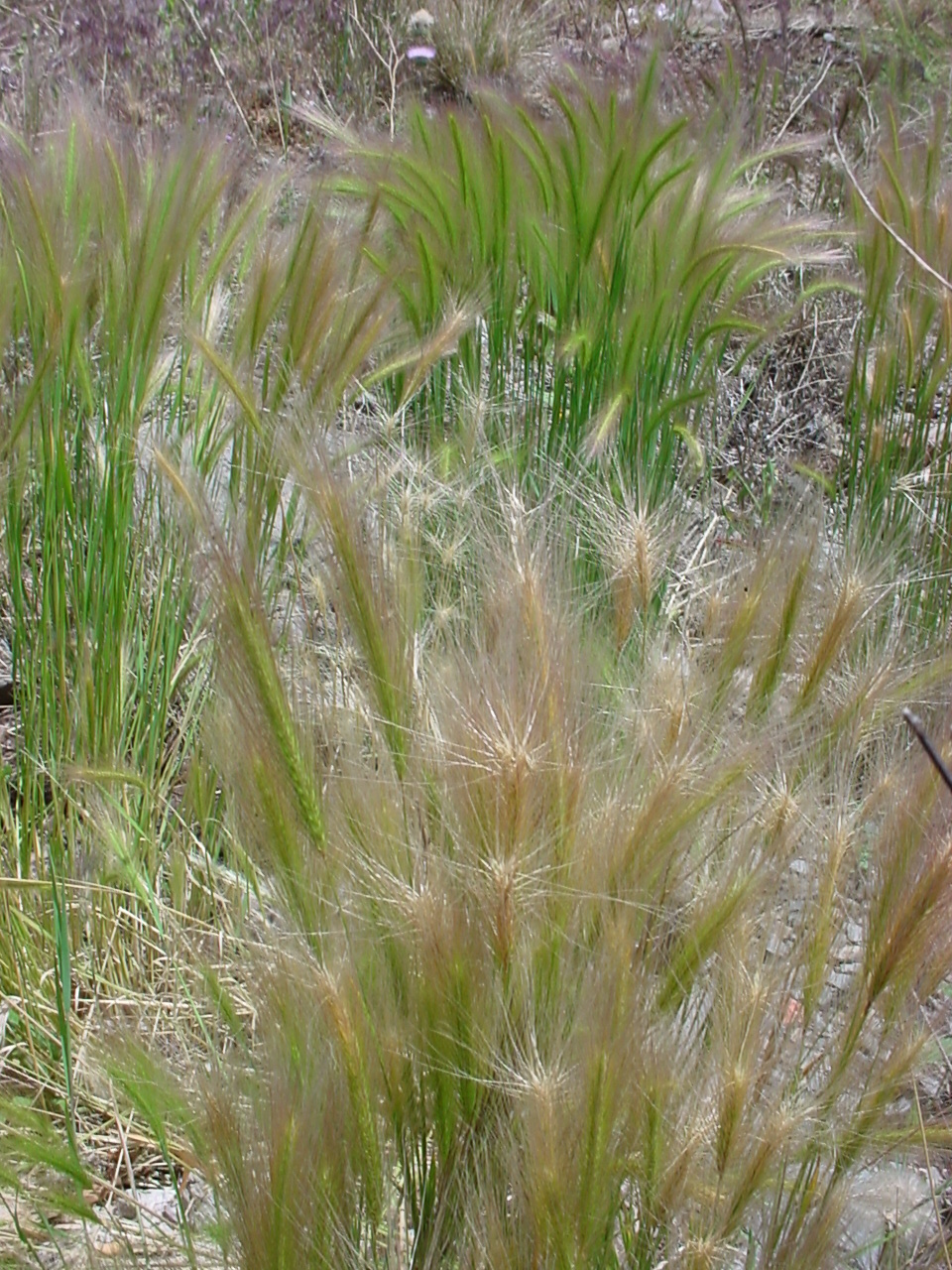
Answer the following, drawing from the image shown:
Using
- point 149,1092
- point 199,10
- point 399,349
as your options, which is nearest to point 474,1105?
point 149,1092

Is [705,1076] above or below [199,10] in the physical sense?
below

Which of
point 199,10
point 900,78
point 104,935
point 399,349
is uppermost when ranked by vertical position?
point 199,10

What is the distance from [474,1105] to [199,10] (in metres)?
4.87

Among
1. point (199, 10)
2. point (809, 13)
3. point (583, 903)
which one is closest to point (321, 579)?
point (583, 903)

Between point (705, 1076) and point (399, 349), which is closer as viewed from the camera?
point (705, 1076)

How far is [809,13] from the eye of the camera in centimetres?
507

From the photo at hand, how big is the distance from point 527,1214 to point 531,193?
146 cm

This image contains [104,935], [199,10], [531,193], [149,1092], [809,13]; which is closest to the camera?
[149,1092]

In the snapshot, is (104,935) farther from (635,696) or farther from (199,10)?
(199,10)

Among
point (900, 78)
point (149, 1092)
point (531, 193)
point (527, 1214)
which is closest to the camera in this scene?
point (527, 1214)

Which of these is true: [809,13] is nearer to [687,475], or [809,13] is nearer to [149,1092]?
[687,475]

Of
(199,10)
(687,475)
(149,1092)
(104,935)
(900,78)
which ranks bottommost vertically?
(104,935)

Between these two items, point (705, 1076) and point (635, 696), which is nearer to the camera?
point (705, 1076)

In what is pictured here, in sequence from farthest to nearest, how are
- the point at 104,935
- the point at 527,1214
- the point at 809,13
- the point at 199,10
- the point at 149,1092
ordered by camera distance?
the point at 809,13, the point at 199,10, the point at 104,935, the point at 149,1092, the point at 527,1214
